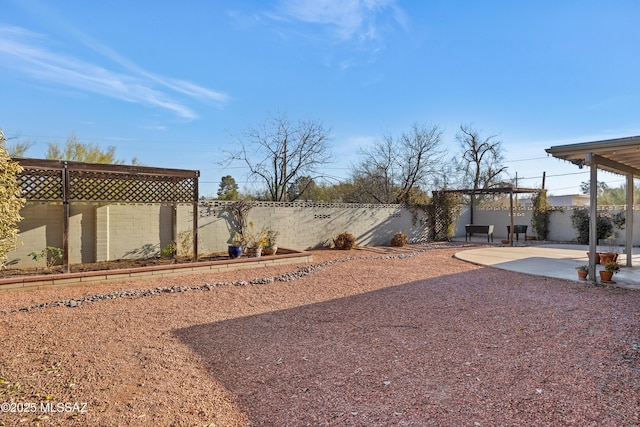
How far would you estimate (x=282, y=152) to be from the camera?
1507cm

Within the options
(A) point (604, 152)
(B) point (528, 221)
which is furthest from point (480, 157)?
(A) point (604, 152)

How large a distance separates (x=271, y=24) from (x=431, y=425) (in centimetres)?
947

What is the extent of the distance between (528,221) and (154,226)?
51.5 ft

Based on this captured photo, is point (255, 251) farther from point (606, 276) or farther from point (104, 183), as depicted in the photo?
point (606, 276)

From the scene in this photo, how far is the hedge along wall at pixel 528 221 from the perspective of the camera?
41.8 feet

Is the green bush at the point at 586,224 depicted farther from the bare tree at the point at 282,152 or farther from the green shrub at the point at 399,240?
the bare tree at the point at 282,152

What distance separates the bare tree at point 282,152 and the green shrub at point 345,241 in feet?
15.9

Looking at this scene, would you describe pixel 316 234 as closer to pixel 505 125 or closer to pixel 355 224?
pixel 355 224

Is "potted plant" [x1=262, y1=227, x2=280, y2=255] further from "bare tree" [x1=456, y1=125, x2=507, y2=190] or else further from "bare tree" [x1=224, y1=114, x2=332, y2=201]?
"bare tree" [x1=456, y1=125, x2=507, y2=190]

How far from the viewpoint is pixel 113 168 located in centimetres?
703

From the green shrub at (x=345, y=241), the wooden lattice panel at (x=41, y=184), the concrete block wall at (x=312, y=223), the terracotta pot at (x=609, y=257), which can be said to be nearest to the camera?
the wooden lattice panel at (x=41, y=184)

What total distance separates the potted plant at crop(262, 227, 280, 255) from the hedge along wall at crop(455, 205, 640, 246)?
403 inches

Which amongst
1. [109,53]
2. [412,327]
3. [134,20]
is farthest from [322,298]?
[109,53]

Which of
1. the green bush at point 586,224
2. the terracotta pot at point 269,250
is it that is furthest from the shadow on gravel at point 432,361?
the green bush at point 586,224
